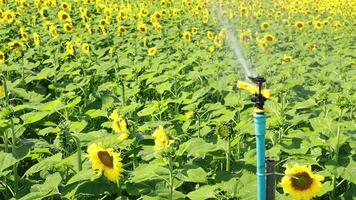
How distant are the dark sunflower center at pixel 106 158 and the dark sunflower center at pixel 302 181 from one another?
3.40 ft

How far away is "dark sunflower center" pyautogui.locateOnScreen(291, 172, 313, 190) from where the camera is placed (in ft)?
9.62

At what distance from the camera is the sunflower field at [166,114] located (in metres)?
3.13

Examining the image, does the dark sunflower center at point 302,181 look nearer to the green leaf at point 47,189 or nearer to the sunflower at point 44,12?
the green leaf at point 47,189

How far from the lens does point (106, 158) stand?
300cm

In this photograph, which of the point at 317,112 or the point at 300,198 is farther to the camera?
the point at 317,112

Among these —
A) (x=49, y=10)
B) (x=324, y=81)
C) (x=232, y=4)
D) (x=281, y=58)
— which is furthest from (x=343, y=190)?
(x=232, y=4)

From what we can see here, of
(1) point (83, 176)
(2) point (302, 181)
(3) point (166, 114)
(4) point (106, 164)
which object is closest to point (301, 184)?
(2) point (302, 181)

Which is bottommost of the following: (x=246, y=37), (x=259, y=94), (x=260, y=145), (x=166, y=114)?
(x=166, y=114)

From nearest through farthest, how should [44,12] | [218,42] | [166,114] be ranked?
[166,114] → [218,42] → [44,12]

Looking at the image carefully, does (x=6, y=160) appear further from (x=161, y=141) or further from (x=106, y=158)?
(x=161, y=141)

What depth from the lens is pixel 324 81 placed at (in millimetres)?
5965

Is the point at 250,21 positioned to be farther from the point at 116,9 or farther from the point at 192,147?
the point at 192,147

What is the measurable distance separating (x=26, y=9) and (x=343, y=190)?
905 centimetres

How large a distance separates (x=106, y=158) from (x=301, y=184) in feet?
3.66
